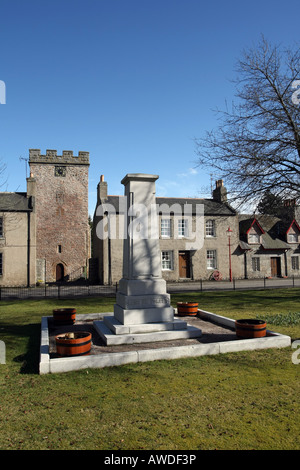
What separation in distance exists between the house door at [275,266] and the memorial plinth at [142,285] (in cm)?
2982

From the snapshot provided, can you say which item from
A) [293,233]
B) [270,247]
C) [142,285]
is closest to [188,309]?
[142,285]

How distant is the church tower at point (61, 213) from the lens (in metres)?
34.9

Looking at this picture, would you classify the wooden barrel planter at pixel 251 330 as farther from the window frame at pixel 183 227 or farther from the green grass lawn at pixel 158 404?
the window frame at pixel 183 227

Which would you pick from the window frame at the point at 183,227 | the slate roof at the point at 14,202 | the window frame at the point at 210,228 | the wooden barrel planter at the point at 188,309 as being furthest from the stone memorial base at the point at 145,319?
the window frame at the point at 210,228

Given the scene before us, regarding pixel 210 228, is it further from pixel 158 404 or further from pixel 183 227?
pixel 158 404

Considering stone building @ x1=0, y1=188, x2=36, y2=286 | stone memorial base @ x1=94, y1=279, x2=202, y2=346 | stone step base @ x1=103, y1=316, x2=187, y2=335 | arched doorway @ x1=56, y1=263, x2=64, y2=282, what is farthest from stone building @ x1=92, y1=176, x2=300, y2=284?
stone step base @ x1=103, y1=316, x2=187, y2=335

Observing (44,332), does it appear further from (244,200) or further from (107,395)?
(244,200)

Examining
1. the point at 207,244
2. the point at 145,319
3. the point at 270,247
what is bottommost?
the point at 145,319

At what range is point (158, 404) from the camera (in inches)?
208

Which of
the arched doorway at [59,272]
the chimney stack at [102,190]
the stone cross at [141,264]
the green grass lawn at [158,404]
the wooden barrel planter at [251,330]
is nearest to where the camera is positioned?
the green grass lawn at [158,404]

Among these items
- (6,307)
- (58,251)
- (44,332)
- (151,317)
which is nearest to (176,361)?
(151,317)

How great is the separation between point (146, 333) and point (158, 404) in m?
3.89

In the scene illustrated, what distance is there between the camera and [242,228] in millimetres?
37469

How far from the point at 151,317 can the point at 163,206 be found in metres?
24.5
